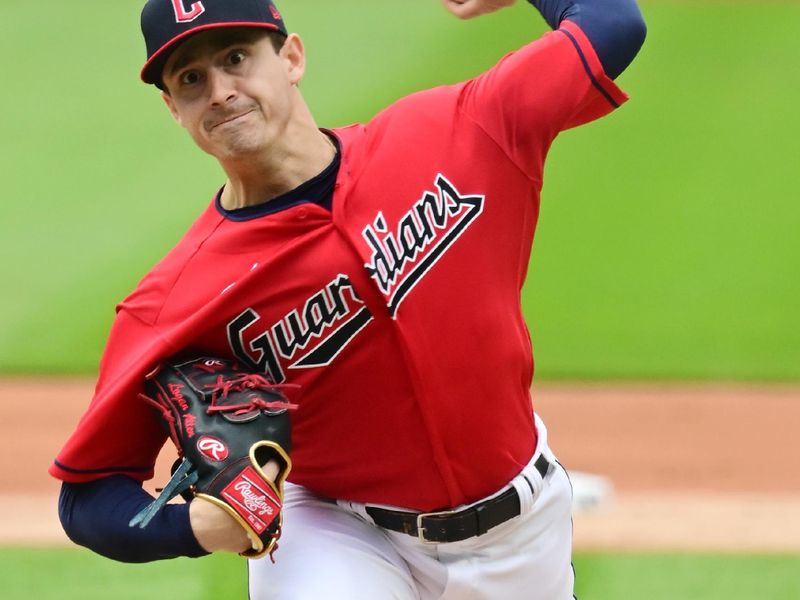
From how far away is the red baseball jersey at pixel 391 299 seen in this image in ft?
9.15

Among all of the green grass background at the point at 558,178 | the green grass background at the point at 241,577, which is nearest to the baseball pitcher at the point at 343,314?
the green grass background at the point at 241,577

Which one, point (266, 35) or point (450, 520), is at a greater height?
point (266, 35)

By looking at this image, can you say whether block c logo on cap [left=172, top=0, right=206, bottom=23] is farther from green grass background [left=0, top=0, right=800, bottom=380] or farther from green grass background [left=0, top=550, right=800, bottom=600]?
green grass background [left=0, top=0, right=800, bottom=380]

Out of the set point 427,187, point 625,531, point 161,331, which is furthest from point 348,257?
point 625,531

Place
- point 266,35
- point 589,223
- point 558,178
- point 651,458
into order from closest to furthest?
point 266,35, point 651,458, point 589,223, point 558,178

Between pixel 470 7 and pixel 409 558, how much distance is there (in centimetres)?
133

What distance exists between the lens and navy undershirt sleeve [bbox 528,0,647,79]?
2.81 m

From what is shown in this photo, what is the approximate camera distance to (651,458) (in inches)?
252

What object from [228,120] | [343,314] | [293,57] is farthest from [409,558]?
[293,57]

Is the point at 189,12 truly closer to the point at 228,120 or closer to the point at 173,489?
the point at 228,120

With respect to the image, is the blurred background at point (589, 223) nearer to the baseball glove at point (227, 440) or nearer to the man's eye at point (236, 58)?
the baseball glove at point (227, 440)

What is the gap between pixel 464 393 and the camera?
114 inches

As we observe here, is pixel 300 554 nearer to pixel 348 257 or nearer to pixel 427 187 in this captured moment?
pixel 348 257

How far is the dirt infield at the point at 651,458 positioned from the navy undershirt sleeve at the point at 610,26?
2943 mm
